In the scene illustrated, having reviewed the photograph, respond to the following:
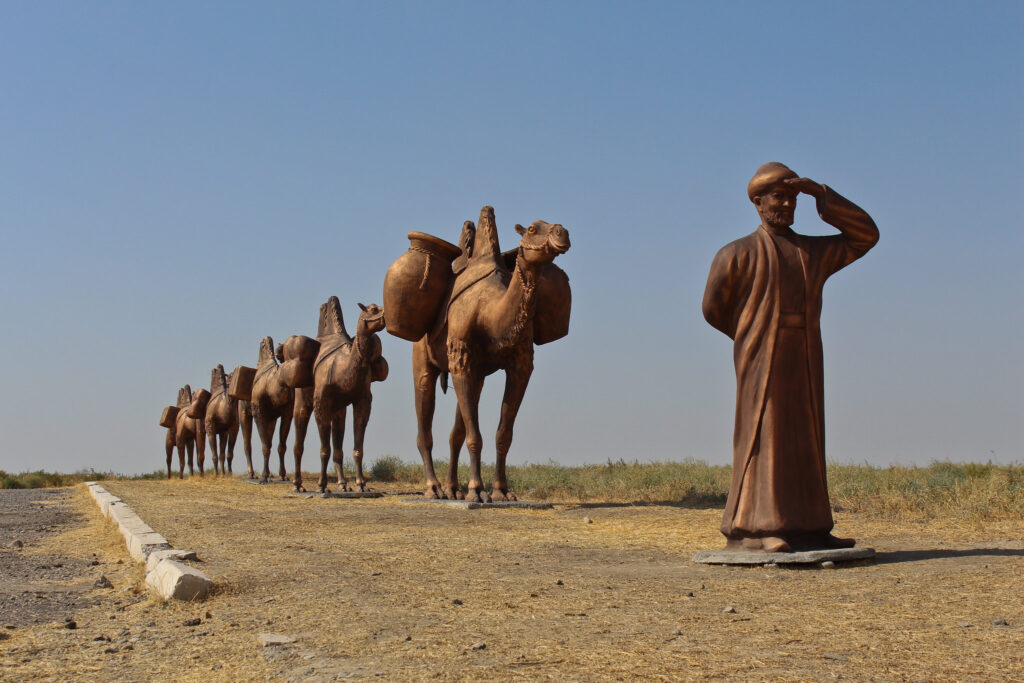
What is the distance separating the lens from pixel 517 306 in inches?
480

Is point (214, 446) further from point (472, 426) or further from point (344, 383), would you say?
point (472, 426)

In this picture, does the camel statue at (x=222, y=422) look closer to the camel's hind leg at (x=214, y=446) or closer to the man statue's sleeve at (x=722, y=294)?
the camel's hind leg at (x=214, y=446)

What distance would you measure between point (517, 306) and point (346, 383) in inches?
179

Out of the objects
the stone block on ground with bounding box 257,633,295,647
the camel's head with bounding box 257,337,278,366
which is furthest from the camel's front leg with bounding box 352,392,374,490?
the stone block on ground with bounding box 257,633,295,647

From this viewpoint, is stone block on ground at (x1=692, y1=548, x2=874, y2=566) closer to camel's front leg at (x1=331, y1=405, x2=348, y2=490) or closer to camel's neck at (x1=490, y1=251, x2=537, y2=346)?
camel's neck at (x1=490, y1=251, x2=537, y2=346)

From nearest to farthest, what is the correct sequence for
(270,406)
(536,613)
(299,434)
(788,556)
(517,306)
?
(536,613)
(788,556)
(517,306)
(299,434)
(270,406)

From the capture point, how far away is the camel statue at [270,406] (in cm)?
2206

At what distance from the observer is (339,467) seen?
53.6ft

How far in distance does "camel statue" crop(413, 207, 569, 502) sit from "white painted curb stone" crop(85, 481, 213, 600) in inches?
171

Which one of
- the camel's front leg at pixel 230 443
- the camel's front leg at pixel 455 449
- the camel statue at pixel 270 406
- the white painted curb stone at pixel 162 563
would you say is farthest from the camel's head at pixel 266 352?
the white painted curb stone at pixel 162 563

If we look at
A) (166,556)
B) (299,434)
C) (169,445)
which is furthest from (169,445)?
(166,556)

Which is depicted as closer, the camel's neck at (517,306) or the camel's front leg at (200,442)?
the camel's neck at (517,306)

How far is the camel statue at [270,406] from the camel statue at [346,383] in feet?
17.4

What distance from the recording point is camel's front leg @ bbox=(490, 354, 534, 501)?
12805 millimetres
